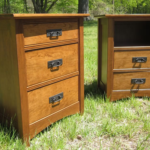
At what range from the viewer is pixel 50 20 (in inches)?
73.4

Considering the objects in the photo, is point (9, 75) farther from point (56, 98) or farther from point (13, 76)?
point (56, 98)

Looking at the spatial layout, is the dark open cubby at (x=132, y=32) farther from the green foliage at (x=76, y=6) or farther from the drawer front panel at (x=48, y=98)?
the green foliage at (x=76, y=6)

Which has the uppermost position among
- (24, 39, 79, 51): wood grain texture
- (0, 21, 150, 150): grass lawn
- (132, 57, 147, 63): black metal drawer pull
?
(24, 39, 79, 51): wood grain texture

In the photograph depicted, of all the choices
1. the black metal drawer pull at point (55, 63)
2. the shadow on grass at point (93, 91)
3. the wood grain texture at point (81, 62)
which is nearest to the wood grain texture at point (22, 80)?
the black metal drawer pull at point (55, 63)

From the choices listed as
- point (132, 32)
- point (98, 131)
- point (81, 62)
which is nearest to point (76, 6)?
point (132, 32)

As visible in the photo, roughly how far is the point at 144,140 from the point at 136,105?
0.70 metres

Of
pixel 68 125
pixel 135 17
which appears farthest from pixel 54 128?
pixel 135 17

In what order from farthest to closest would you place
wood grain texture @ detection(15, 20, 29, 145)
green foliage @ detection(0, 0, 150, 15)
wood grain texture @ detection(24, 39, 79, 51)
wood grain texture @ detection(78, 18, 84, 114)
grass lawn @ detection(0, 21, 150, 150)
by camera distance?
green foliage @ detection(0, 0, 150, 15), wood grain texture @ detection(78, 18, 84, 114), grass lawn @ detection(0, 21, 150, 150), wood grain texture @ detection(24, 39, 79, 51), wood grain texture @ detection(15, 20, 29, 145)

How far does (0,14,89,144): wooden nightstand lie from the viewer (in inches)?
66.3

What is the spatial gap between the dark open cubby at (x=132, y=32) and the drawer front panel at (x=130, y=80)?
0.76 metres

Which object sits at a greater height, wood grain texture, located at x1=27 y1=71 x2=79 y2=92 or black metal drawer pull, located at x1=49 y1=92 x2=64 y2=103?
wood grain texture, located at x1=27 y1=71 x2=79 y2=92

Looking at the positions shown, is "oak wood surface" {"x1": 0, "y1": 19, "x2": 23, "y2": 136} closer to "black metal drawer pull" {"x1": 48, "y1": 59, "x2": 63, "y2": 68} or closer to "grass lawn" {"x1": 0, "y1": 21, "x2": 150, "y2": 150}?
"grass lawn" {"x1": 0, "y1": 21, "x2": 150, "y2": 150}

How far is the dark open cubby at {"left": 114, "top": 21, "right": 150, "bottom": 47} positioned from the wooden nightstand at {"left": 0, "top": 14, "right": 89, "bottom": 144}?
129 centimetres

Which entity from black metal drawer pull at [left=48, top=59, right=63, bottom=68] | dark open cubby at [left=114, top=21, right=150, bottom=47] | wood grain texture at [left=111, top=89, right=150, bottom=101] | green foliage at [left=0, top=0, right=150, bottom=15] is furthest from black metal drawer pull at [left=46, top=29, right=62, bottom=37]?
green foliage at [left=0, top=0, right=150, bottom=15]
